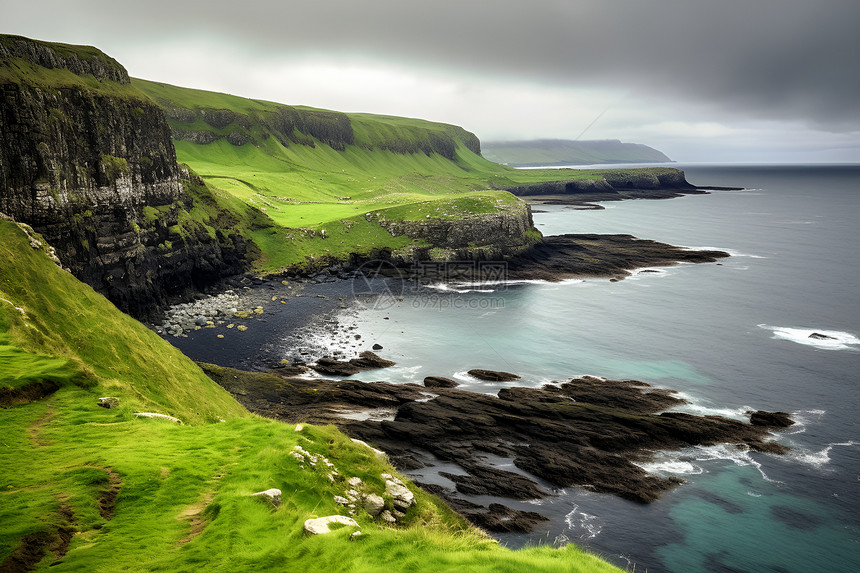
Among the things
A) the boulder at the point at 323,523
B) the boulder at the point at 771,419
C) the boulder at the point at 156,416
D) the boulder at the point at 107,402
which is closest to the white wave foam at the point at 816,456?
the boulder at the point at 771,419

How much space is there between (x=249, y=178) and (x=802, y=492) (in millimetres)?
138763

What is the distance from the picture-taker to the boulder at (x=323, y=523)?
13009 millimetres

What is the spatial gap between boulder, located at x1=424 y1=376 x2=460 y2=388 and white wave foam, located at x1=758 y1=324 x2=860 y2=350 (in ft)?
140

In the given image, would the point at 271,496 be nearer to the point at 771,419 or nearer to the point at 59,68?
the point at 771,419

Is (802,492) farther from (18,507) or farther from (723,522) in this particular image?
(18,507)

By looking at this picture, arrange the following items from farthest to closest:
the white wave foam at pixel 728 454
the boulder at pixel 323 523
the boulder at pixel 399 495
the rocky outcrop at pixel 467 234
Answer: the rocky outcrop at pixel 467 234 → the white wave foam at pixel 728 454 → the boulder at pixel 399 495 → the boulder at pixel 323 523

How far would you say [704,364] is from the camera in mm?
55000

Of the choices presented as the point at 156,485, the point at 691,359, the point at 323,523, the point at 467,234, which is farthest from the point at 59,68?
the point at 691,359

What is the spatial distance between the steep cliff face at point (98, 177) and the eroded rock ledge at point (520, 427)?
2826 centimetres

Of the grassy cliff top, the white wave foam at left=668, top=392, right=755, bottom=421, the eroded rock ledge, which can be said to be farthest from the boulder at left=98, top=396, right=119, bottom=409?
the grassy cliff top

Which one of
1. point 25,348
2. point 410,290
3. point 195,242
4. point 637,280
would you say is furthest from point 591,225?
point 25,348

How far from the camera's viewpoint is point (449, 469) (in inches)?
1395

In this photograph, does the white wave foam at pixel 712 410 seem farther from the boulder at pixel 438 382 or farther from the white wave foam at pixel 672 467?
the boulder at pixel 438 382

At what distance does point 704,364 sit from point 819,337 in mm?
18855
